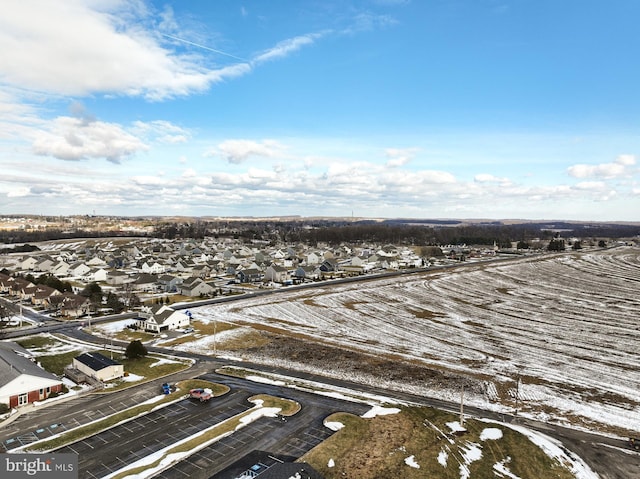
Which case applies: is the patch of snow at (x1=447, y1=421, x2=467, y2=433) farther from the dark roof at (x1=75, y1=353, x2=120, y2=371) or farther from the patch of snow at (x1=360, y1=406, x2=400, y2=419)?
the dark roof at (x1=75, y1=353, x2=120, y2=371)

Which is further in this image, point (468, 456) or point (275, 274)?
point (275, 274)

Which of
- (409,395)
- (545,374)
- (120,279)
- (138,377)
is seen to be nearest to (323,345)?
(409,395)

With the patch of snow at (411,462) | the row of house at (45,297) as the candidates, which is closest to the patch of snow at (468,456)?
the patch of snow at (411,462)

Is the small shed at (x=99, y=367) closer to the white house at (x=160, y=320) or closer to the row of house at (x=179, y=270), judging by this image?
the white house at (x=160, y=320)

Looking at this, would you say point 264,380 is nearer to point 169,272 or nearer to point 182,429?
point 182,429

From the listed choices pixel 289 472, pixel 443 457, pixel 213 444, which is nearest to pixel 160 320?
pixel 213 444

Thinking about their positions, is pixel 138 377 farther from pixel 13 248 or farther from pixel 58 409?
pixel 13 248
